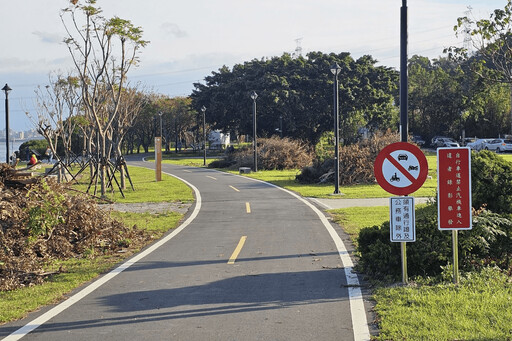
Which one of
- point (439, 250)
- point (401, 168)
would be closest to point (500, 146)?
point (439, 250)

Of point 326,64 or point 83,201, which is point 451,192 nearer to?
point 83,201

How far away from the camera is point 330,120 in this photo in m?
54.2

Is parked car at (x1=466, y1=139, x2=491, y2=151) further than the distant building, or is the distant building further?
the distant building

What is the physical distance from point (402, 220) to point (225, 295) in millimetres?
2729

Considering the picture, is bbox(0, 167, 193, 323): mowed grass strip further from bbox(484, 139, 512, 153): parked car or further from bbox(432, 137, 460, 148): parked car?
bbox(432, 137, 460, 148): parked car

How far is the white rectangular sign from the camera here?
27.2 feet

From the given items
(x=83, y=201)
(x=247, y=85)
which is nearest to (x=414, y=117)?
(x=247, y=85)

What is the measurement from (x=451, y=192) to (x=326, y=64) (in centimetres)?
4777

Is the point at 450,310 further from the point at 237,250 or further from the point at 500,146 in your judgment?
the point at 500,146

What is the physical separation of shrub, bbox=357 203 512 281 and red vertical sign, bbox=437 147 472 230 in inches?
34.5

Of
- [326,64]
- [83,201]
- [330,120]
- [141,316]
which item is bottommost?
[141,316]

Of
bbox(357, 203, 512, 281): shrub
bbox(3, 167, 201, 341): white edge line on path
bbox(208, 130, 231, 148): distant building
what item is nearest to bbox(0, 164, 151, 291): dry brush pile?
bbox(3, 167, 201, 341): white edge line on path

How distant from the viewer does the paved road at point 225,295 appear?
21.6 feet

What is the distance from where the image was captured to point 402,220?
8328 millimetres
